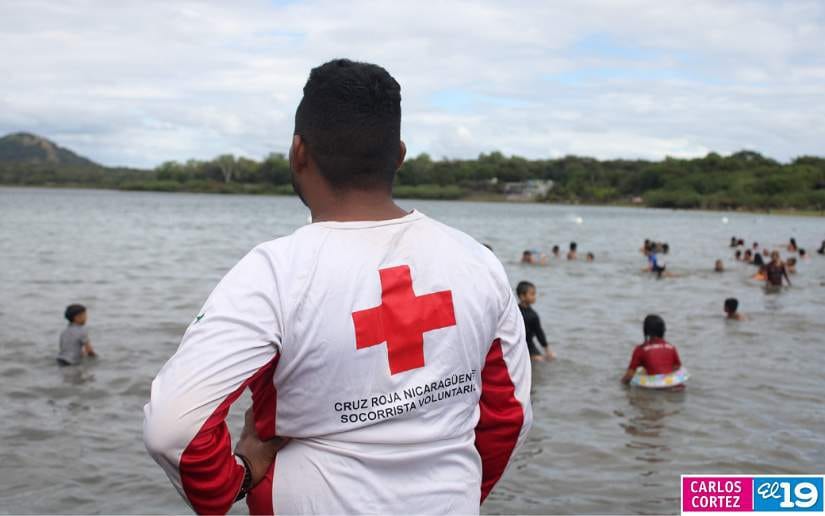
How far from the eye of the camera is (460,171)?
538 feet

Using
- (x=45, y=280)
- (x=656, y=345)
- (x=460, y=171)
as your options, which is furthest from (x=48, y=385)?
(x=460, y=171)

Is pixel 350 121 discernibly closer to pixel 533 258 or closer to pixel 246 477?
pixel 246 477

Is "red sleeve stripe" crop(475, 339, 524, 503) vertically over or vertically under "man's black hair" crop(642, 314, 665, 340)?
over

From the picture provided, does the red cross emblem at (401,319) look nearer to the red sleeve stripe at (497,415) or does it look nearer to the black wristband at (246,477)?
the red sleeve stripe at (497,415)

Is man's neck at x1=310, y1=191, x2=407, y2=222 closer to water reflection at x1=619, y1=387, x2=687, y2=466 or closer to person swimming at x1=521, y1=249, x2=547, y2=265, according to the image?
water reflection at x1=619, y1=387, x2=687, y2=466

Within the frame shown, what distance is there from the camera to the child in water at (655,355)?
33.2ft

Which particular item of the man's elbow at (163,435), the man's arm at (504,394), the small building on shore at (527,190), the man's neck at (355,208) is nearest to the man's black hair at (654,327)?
the man's arm at (504,394)

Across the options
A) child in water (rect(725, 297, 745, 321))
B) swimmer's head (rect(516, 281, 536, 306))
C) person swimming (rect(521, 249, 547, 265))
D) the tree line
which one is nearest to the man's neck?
swimmer's head (rect(516, 281, 536, 306))

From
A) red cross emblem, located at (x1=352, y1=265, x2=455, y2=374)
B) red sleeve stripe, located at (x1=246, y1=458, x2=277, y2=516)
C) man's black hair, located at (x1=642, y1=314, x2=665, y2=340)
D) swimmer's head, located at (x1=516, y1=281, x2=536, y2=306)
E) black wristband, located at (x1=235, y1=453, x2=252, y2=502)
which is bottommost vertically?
man's black hair, located at (x1=642, y1=314, x2=665, y2=340)

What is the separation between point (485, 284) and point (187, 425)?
2.80 feet

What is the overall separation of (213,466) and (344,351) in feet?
1.33

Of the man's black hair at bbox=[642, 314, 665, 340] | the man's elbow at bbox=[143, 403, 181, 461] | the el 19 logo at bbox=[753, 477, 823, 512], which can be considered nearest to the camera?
the man's elbow at bbox=[143, 403, 181, 461]

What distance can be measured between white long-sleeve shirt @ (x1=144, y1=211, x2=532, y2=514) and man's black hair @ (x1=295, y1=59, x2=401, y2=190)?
0.17 metres

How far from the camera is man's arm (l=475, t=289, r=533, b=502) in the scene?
226 cm
